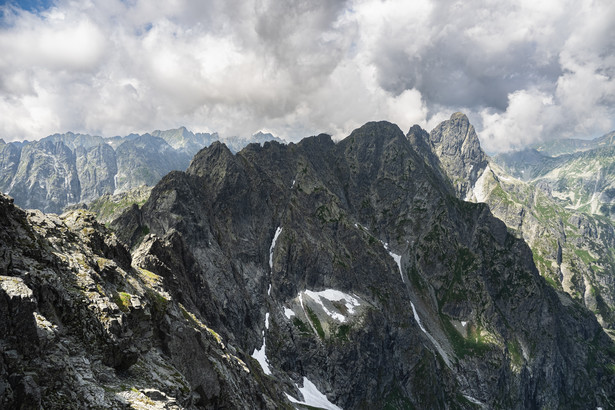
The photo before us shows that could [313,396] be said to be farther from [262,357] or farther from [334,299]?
[334,299]

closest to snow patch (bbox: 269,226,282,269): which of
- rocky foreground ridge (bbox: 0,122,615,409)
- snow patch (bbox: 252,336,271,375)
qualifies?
rocky foreground ridge (bbox: 0,122,615,409)

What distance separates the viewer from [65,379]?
1845cm

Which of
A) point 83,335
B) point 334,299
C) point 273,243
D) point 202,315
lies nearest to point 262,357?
point 334,299

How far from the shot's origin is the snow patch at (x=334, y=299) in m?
175

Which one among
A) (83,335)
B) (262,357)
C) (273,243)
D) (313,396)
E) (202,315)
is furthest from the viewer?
(273,243)

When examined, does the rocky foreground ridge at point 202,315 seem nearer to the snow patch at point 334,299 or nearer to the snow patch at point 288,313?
the snow patch at point 288,313

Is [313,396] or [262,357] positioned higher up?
[262,357]

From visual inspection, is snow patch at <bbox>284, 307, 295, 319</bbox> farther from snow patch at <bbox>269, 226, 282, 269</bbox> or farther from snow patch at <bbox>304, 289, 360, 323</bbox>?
snow patch at <bbox>269, 226, 282, 269</bbox>

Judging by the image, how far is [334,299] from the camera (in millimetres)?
184750

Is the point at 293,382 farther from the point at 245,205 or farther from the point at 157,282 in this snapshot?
the point at 157,282

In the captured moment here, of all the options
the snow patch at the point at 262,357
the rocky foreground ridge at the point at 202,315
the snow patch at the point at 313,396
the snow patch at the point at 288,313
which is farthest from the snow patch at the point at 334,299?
the snow patch at the point at 262,357

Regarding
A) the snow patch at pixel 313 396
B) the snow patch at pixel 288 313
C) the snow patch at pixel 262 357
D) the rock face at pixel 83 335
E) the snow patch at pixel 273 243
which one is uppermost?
the snow patch at pixel 273 243

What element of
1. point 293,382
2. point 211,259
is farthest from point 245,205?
point 293,382

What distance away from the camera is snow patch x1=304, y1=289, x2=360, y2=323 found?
17457cm
